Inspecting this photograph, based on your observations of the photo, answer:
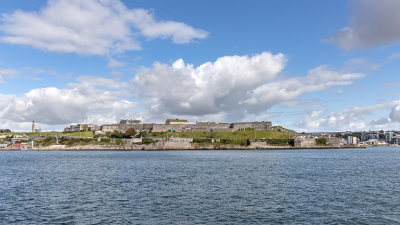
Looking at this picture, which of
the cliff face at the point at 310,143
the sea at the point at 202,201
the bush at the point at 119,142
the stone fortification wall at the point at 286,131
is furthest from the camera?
the stone fortification wall at the point at 286,131

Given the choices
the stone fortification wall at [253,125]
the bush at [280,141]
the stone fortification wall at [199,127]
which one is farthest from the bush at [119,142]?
the bush at [280,141]

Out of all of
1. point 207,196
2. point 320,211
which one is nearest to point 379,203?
point 320,211

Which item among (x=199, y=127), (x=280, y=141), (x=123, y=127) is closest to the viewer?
(x=280, y=141)

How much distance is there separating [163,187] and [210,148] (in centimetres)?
10869

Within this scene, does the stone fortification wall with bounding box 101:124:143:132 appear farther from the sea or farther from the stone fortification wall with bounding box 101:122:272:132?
the sea

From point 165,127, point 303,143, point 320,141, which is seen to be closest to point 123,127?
point 165,127

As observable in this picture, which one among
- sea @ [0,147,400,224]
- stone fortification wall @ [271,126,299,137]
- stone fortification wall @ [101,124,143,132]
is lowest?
sea @ [0,147,400,224]

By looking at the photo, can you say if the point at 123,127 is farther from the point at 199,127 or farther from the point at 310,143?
the point at 310,143

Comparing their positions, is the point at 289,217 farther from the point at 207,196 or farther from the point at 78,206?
the point at 78,206

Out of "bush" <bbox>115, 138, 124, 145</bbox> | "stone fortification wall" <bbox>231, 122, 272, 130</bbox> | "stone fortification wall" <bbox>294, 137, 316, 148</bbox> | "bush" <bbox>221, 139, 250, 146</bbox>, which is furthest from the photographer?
"stone fortification wall" <bbox>231, 122, 272, 130</bbox>

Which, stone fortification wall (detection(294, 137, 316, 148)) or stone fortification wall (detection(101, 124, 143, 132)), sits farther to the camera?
stone fortification wall (detection(101, 124, 143, 132))

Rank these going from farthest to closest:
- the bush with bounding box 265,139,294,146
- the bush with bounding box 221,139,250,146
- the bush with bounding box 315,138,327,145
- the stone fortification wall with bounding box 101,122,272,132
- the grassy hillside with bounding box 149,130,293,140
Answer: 1. the stone fortification wall with bounding box 101,122,272,132
2. the grassy hillside with bounding box 149,130,293,140
3. the bush with bounding box 315,138,327,145
4. the bush with bounding box 221,139,250,146
5. the bush with bounding box 265,139,294,146

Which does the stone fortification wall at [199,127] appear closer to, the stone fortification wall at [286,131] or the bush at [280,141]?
the stone fortification wall at [286,131]

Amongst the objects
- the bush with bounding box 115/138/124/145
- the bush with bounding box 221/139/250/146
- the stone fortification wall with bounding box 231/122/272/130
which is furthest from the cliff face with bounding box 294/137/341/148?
the bush with bounding box 115/138/124/145
